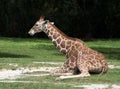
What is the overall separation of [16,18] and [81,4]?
9741 millimetres

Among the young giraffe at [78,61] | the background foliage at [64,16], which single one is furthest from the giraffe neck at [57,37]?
the background foliage at [64,16]

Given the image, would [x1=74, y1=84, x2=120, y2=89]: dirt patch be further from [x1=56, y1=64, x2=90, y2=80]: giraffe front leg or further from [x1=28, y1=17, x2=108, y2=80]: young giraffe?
[x1=28, y1=17, x2=108, y2=80]: young giraffe

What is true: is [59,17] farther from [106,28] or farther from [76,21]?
[106,28]

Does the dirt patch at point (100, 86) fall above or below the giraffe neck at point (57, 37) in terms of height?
below

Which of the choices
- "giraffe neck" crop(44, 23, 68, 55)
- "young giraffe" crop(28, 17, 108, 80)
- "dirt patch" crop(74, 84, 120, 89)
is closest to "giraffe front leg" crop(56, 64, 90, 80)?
"young giraffe" crop(28, 17, 108, 80)

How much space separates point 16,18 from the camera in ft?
179

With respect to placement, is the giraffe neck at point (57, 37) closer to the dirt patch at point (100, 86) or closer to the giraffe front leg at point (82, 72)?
the giraffe front leg at point (82, 72)

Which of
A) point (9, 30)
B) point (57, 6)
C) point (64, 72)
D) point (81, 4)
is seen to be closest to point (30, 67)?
point (64, 72)

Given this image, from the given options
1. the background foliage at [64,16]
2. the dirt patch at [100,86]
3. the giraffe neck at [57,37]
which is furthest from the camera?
the background foliage at [64,16]

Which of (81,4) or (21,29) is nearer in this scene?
(81,4)

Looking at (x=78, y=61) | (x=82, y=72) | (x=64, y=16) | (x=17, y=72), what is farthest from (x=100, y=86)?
(x=64, y=16)

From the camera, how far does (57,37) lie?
17156mm

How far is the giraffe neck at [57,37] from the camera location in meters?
16.8

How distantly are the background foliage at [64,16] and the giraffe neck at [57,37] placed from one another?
32115 mm
